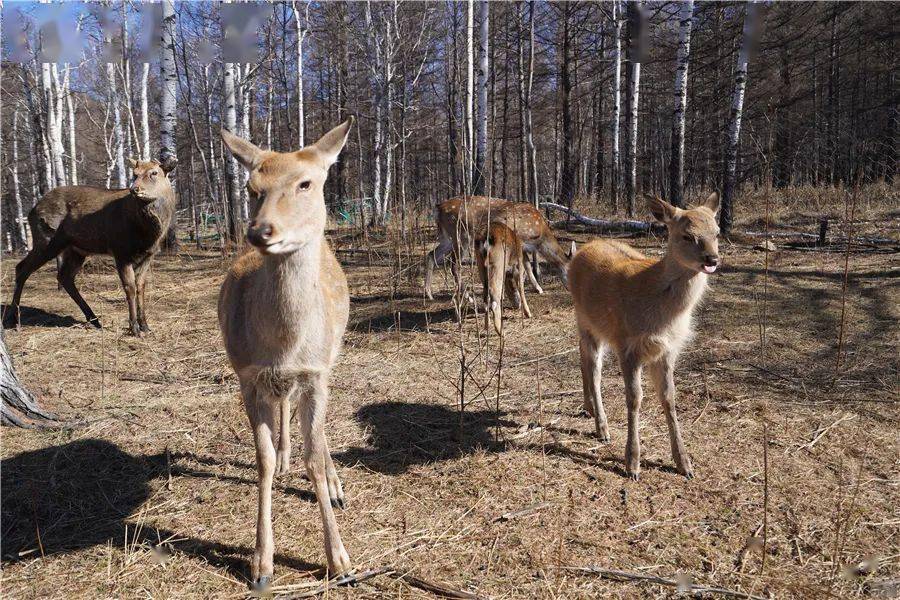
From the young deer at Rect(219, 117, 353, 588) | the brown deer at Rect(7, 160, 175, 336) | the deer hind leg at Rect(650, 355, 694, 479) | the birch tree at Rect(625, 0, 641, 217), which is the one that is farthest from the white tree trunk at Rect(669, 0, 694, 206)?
the young deer at Rect(219, 117, 353, 588)

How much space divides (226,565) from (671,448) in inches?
114

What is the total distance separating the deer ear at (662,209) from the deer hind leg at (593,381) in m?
1.10

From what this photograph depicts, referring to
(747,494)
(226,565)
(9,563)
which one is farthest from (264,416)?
(747,494)

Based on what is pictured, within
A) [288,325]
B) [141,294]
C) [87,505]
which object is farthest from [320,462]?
[141,294]

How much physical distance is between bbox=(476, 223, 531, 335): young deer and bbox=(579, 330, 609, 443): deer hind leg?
1917 millimetres

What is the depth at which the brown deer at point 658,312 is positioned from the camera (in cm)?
379

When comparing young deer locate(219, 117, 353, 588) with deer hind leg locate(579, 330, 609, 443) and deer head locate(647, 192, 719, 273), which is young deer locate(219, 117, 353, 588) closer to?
deer hind leg locate(579, 330, 609, 443)

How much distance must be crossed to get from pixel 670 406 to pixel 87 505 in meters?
3.77

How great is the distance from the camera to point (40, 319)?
26.5 ft

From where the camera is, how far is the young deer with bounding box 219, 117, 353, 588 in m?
2.68

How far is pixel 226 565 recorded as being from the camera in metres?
2.87

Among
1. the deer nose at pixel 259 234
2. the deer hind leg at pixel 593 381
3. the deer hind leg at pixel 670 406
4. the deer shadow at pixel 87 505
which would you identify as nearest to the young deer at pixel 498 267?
the deer hind leg at pixel 593 381

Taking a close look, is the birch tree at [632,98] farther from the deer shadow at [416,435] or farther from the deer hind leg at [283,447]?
the deer hind leg at [283,447]

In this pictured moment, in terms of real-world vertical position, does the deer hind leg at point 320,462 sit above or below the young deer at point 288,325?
below
